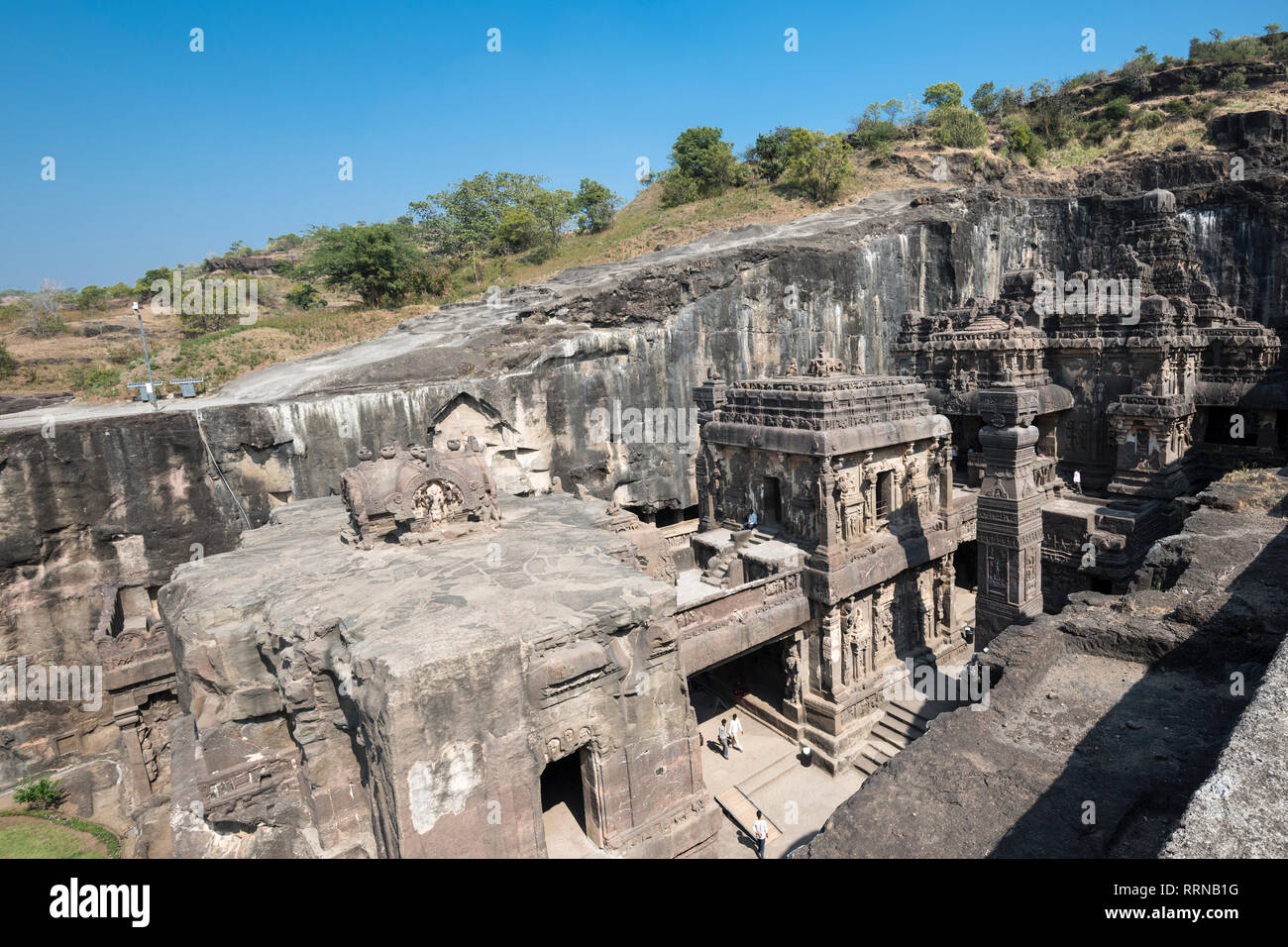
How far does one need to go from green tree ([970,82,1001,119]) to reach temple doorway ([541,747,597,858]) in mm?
63644

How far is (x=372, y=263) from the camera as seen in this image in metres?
29.0

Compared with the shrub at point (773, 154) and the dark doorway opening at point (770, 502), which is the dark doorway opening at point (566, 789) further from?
the shrub at point (773, 154)

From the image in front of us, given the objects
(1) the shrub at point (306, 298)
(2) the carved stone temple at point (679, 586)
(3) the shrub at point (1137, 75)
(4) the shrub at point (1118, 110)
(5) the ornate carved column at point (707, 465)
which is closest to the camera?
(2) the carved stone temple at point (679, 586)

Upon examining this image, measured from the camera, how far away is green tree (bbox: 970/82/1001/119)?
2223 inches

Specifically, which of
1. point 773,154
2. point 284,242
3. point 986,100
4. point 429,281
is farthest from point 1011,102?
point 284,242

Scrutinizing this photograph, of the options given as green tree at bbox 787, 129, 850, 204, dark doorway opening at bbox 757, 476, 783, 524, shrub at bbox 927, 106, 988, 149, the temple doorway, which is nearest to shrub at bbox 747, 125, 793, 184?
green tree at bbox 787, 129, 850, 204

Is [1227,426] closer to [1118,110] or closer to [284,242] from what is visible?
[1118,110]

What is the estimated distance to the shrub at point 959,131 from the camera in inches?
1747

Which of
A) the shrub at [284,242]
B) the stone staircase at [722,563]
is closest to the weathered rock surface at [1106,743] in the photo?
the stone staircase at [722,563]

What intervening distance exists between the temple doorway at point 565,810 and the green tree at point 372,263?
24362 millimetres

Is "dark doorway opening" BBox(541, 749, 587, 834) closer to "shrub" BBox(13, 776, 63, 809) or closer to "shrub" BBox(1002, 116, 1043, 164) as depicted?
"shrub" BBox(13, 776, 63, 809)

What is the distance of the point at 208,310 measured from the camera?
30.5 meters

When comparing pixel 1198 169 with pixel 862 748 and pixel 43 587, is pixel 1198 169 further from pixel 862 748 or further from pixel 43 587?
pixel 43 587

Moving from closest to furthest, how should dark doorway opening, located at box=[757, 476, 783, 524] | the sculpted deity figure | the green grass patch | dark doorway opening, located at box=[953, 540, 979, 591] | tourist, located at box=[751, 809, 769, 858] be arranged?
tourist, located at box=[751, 809, 769, 858] < the green grass patch < the sculpted deity figure < dark doorway opening, located at box=[757, 476, 783, 524] < dark doorway opening, located at box=[953, 540, 979, 591]
